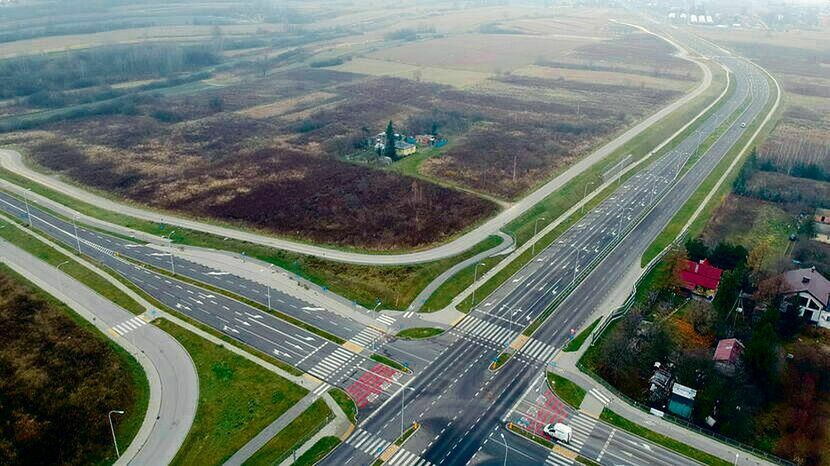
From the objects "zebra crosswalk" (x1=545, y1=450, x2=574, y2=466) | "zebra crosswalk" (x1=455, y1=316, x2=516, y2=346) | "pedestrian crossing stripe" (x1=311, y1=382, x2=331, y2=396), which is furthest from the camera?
"zebra crosswalk" (x1=455, y1=316, x2=516, y2=346)

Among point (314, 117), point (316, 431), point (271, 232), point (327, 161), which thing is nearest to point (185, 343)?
point (316, 431)

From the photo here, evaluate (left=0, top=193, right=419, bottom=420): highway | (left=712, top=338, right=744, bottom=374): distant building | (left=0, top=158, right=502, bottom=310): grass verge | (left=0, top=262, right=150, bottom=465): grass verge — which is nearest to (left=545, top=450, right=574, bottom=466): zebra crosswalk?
(left=0, top=193, right=419, bottom=420): highway

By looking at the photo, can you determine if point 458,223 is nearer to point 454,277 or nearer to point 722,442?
point 454,277

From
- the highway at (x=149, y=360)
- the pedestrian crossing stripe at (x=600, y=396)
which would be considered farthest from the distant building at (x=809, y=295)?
the highway at (x=149, y=360)

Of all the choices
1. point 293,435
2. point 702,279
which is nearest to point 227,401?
point 293,435

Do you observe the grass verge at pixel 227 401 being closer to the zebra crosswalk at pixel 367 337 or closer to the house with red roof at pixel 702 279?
the zebra crosswalk at pixel 367 337

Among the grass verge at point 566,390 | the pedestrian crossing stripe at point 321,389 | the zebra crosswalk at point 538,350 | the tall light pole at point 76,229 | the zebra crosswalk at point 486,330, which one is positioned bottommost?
the pedestrian crossing stripe at point 321,389

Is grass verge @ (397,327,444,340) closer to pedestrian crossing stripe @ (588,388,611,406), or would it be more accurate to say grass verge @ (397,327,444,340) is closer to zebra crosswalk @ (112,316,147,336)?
pedestrian crossing stripe @ (588,388,611,406)

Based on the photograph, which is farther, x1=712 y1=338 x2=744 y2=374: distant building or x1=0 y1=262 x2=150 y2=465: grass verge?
x1=712 y1=338 x2=744 y2=374: distant building
